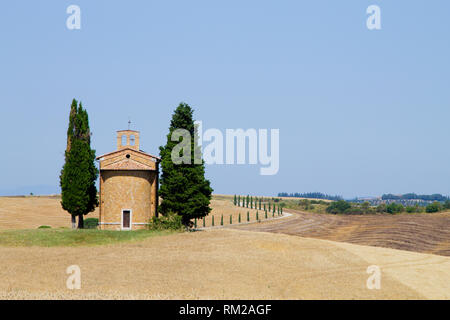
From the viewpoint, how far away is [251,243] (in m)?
40.5

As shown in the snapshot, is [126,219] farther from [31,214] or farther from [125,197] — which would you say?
[31,214]

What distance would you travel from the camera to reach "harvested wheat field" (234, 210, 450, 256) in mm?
49125

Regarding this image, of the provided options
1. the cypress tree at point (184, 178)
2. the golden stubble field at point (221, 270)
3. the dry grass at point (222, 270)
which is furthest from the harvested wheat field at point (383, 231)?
the cypress tree at point (184, 178)

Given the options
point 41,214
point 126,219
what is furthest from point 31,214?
point 126,219

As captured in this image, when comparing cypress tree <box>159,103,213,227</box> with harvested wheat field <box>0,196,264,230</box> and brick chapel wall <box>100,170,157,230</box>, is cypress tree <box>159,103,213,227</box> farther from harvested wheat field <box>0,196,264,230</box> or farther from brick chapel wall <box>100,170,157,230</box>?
harvested wheat field <box>0,196,264,230</box>

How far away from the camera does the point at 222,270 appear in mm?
30062

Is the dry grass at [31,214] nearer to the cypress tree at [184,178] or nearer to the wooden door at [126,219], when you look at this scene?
the wooden door at [126,219]

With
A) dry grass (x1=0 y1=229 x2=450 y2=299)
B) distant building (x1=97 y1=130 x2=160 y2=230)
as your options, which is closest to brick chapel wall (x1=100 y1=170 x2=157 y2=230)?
distant building (x1=97 y1=130 x2=160 y2=230)

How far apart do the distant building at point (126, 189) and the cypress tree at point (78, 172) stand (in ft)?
4.95

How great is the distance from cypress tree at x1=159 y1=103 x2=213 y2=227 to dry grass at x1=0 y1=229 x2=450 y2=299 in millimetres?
6907

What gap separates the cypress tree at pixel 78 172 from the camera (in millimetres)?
50844
